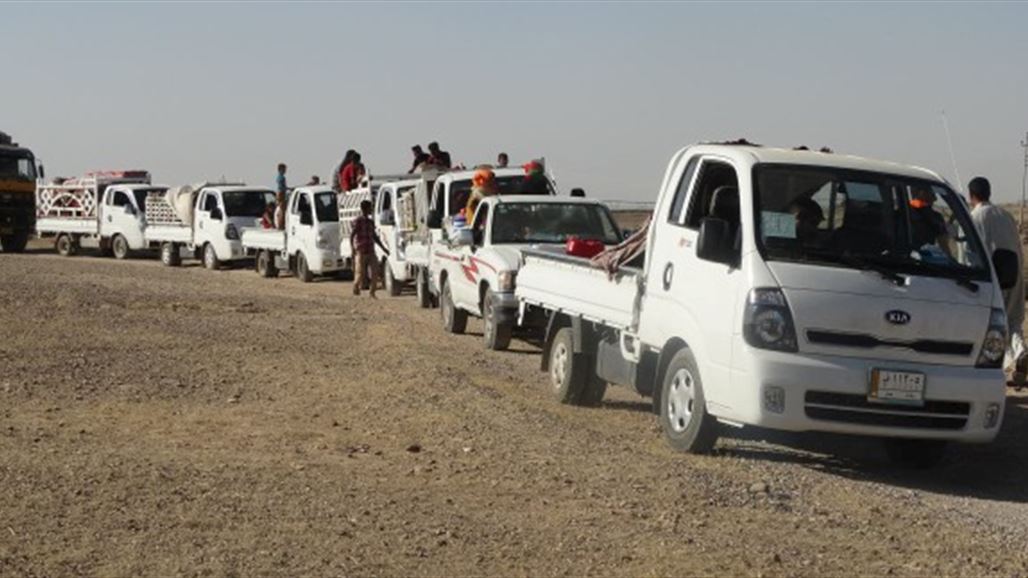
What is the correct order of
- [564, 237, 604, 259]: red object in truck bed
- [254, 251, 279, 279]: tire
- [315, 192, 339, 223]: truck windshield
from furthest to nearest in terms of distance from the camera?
[254, 251, 279, 279]: tire
[315, 192, 339, 223]: truck windshield
[564, 237, 604, 259]: red object in truck bed

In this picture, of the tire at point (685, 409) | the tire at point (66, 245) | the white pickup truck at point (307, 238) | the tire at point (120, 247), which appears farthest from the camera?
the tire at point (66, 245)

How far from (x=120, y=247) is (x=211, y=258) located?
6.68m

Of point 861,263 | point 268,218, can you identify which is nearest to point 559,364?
point 861,263

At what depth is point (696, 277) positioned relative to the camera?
10.3m

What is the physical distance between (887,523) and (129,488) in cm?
410

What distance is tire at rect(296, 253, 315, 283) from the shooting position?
1218 inches

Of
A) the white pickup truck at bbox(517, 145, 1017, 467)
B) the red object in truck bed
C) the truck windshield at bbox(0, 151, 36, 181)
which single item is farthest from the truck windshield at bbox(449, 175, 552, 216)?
the truck windshield at bbox(0, 151, 36, 181)

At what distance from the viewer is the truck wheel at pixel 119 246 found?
41312 mm

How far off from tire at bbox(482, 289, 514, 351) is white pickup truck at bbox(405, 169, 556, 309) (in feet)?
10.4

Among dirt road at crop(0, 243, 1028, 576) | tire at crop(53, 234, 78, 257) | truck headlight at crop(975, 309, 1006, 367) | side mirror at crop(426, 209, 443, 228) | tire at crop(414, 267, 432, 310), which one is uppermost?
side mirror at crop(426, 209, 443, 228)

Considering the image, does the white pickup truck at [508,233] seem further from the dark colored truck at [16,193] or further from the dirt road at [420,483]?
the dark colored truck at [16,193]

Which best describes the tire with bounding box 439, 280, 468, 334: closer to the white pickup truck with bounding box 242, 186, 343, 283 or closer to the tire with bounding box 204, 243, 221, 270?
the white pickup truck with bounding box 242, 186, 343, 283

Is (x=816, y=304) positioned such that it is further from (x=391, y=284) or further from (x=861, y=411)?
(x=391, y=284)

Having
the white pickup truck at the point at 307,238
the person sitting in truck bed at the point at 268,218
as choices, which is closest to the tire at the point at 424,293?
the white pickup truck at the point at 307,238
